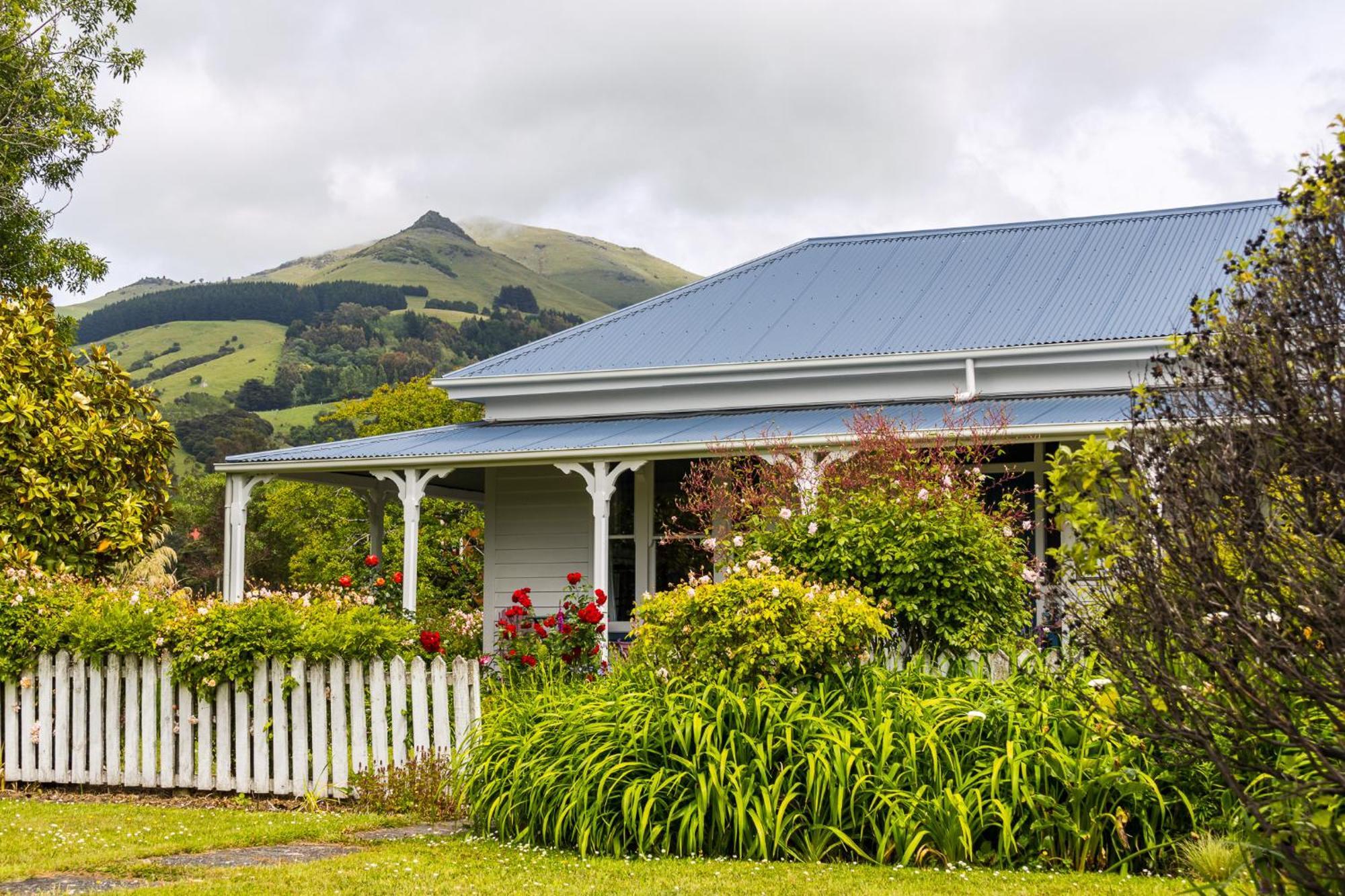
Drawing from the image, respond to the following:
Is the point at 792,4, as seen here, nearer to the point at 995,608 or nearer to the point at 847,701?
the point at 995,608

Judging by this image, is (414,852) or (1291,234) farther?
(414,852)

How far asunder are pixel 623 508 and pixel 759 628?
32.5ft

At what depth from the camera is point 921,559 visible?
1023cm

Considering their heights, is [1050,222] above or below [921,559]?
above

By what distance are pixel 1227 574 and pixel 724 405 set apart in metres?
14.3

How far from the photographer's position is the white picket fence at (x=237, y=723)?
970 cm

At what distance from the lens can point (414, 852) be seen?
7582mm

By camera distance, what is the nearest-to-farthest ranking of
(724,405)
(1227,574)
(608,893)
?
(1227,574)
(608,893)
(724,405)

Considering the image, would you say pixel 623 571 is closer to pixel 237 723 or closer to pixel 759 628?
pixel 237 723

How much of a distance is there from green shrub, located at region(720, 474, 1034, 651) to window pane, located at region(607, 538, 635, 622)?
286 inches

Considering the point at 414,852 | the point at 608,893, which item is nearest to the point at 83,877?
the point at 414,852

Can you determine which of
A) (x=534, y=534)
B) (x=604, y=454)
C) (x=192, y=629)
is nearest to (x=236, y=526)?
(x=534, y=534)

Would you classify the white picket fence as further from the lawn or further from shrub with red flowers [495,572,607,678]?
shrub with red flowers [495,572,607,678]

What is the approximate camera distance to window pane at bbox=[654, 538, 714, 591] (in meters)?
17.9
